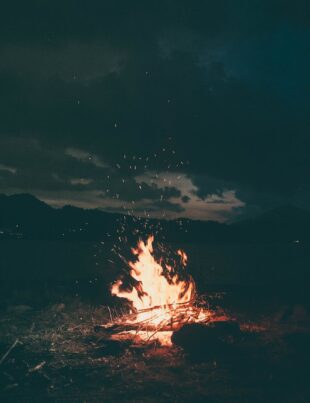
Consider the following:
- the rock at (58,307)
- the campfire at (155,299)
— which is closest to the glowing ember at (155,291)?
the campfire at (155,299)

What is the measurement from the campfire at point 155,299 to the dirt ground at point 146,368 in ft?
3.59

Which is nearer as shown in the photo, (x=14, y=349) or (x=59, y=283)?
(x=14, y=349)

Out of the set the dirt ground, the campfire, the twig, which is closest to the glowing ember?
the campfire

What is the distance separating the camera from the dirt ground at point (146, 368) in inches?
346

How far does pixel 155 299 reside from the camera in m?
14.8

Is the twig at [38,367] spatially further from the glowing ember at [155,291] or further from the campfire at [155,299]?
the glowing ember at [155,291]

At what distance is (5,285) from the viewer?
21500 millimetres

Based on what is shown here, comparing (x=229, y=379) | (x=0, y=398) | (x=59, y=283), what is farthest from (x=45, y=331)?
(x=59, y=283)

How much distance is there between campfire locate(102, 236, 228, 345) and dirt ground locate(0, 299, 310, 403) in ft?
3.59

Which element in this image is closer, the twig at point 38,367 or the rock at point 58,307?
the twig at point 38,367

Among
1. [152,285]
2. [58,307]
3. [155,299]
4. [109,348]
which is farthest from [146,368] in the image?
[58,307]

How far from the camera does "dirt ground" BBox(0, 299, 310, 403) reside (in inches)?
→ 346

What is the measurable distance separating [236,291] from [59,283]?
9.57 metres

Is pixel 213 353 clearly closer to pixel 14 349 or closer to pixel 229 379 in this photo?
pixel 229 379
